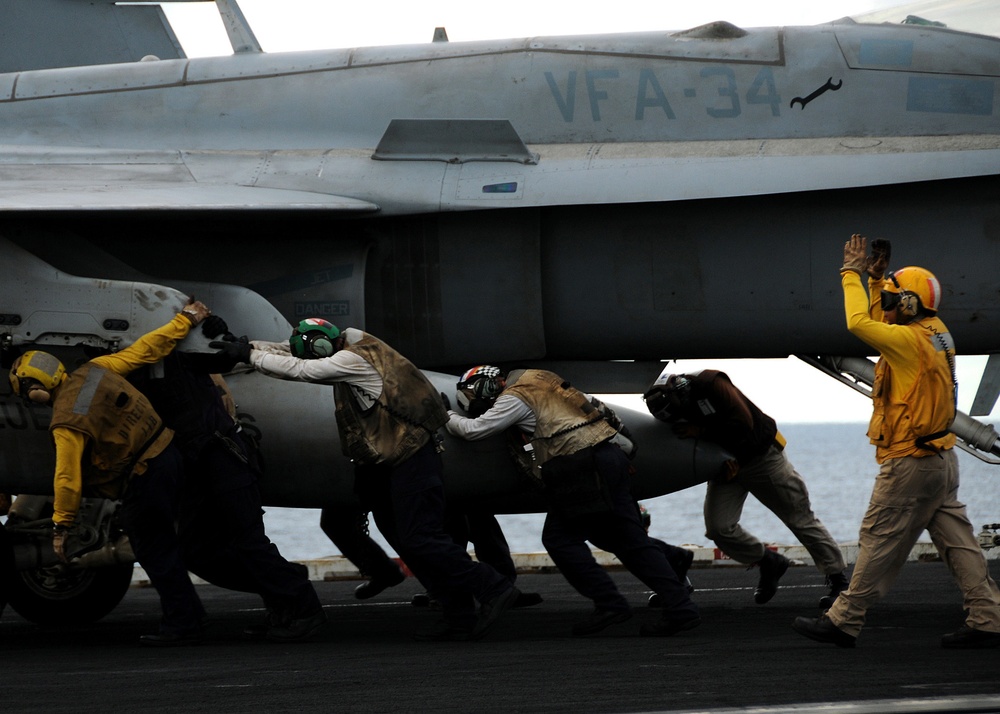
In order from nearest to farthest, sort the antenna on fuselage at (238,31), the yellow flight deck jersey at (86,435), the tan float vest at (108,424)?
the yellow flight deck jersey at (86,435) < the tan float vest at (108,424) < the antenna on fuselage at (238,31)

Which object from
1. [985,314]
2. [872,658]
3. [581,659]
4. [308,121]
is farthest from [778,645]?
[308,121]

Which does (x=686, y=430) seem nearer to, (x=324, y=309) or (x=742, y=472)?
(x=742, y=472)

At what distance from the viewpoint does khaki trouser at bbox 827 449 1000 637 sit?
6000 mm

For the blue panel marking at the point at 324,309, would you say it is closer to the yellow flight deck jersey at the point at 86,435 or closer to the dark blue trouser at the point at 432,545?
the yellow flight deck jersey at the point at 86,435

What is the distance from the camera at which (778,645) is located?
6.38 metres

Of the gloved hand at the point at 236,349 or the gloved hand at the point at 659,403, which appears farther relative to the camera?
the gloved hand at the point at 659,403

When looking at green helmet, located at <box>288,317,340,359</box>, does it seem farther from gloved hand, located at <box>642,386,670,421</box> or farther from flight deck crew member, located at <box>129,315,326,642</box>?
gloved hand, located at <box>642,386,670,421</box>

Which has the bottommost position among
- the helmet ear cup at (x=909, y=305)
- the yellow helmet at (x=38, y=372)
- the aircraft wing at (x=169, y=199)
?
the yellow helmet at (x=38, y=372)

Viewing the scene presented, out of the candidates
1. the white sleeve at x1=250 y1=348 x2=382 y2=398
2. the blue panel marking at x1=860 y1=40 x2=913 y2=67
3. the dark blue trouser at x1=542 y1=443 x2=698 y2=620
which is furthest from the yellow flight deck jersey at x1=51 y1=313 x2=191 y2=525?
the blue panel marking at x1=860 y1=40 x2=913 y2=67

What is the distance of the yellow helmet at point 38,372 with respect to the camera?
6719 millimetres

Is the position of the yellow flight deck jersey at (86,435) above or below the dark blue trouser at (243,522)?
above

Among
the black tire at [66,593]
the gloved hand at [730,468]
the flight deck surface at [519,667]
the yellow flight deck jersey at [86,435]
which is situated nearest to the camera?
the flight deck surface at [519,667]

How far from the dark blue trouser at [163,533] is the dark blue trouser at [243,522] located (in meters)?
0.15

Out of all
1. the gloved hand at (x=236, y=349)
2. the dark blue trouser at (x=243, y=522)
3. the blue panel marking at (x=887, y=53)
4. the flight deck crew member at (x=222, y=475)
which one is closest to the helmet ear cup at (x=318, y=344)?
the gloved hand at (x=236, y=349)
